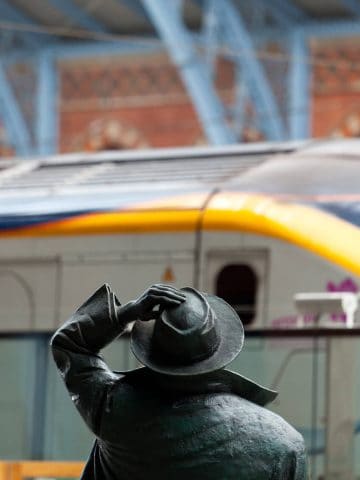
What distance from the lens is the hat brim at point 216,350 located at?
2.89 meters

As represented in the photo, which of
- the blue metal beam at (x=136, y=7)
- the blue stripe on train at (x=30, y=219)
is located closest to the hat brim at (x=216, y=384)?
the blue stripe on train at (x=30, y=219)

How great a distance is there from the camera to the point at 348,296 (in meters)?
8.30

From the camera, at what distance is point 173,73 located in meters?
18.6

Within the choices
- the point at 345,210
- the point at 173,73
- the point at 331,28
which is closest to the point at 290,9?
the point at 331,28

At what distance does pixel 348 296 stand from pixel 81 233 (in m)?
1.81

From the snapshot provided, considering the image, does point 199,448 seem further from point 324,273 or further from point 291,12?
point 291,12

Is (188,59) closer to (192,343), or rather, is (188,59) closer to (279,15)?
(279,15)

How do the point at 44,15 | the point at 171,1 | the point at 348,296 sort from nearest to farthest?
the point at 348,296
the point at 171,1
the point at 44,15

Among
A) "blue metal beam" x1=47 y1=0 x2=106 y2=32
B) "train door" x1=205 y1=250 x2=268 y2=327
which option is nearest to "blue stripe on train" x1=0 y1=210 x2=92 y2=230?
"train door" x1=205 y1=250 x2=268 y2=327

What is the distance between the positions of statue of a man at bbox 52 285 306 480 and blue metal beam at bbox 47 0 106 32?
548 inches

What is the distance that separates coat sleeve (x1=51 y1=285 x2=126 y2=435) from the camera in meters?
2.98

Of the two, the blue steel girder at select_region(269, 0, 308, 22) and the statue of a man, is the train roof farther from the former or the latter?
the blue steel girder at select_region(269, 0, 308, 22)

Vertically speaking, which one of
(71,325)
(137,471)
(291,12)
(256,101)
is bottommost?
(137,471)

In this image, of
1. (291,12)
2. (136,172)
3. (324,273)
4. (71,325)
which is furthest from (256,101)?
(71,325)
